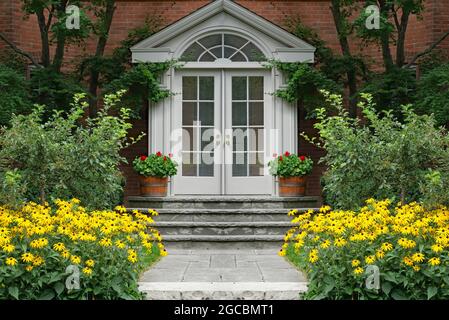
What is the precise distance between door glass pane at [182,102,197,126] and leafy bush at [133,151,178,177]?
0.99 meters

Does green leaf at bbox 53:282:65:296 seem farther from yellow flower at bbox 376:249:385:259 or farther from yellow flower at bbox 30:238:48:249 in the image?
yellow flower at bbox 376:249:385:259

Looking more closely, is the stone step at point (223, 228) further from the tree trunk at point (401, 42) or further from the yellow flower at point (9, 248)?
the yellow flower at point (9, 248)

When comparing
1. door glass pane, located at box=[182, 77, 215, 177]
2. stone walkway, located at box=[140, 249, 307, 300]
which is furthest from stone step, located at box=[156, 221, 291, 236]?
door glass pane, located at box=[182, 77, 215, 177]

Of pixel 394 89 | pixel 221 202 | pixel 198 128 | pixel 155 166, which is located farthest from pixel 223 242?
pixel 394 89

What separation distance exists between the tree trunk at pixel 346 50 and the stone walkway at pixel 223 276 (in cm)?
411

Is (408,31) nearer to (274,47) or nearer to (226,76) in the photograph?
(274,47)

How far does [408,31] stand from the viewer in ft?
45.9

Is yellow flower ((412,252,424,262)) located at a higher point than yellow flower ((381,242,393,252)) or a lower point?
lower

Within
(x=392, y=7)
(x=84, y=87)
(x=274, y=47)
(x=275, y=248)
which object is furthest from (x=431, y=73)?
(x=84, y=87)

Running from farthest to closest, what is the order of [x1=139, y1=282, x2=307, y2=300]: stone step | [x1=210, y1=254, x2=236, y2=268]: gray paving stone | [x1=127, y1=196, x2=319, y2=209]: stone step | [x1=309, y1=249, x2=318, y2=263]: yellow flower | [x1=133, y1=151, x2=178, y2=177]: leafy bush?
[x1=133, y1=151, x2=178, y2=177]: leafy bush
[x1=127, y1=196, x2=319, y2=209]: stone step
[x1=210, y1=254, x2=236, y2=268]: gray paving stone
[x1=139, y1=282, x2=307, y2=300]: stone step
[x1=309, y1=249, x2=318, y2=263]: yellow flower

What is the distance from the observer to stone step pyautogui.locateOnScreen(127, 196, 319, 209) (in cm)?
1178

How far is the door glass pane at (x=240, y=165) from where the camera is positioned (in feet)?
42.6

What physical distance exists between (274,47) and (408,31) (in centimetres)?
295

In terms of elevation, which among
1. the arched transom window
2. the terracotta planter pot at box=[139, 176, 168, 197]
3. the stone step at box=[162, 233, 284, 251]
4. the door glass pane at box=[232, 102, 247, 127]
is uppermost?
the arched transom window
